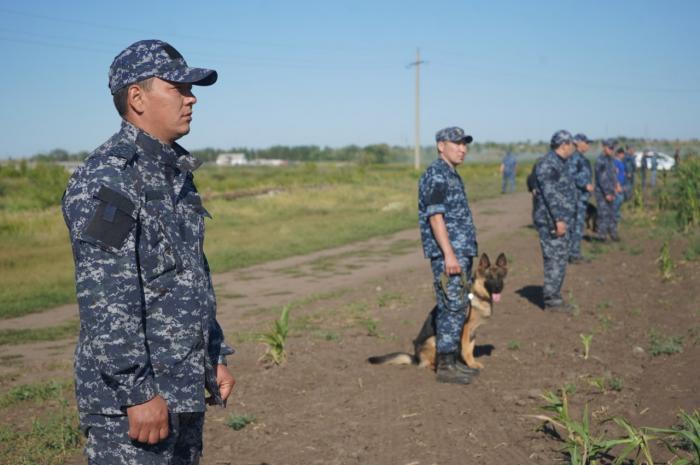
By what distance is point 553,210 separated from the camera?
830 centimetres

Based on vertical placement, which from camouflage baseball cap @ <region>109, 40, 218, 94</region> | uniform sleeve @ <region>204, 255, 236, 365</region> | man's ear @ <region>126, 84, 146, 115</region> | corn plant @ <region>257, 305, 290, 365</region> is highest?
camouflage baseball cap @ <region>109, 40, 218, 94</region>

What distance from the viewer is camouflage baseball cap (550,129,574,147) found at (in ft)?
27.6

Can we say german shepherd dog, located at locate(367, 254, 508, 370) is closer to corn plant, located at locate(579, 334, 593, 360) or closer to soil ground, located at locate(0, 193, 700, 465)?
soil ground, located at locate(0, 193, 700, 465)

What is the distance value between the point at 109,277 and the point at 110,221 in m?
0.18

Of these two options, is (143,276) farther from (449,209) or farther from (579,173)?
(579,173)

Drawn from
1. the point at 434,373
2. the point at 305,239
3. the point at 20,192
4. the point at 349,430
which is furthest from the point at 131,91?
the point at 20,192

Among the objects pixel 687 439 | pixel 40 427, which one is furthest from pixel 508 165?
pixel 40 427

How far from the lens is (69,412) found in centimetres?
556

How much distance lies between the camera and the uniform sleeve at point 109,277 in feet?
7.43

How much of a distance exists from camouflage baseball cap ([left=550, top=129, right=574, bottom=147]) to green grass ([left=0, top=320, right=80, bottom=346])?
621cm

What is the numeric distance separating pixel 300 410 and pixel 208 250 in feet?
35.9

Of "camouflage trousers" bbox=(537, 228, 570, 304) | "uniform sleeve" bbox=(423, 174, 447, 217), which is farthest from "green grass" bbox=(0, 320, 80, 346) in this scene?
"camouflage trousers" bbox=(537, 228, 570, 304)

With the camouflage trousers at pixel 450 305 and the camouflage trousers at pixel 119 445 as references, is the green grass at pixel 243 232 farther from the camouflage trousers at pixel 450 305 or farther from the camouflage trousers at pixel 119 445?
the camouflage trousers at pixel 119 445

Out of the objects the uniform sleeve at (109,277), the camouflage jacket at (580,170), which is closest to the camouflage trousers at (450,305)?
the uniform sleeve at (109,277)
